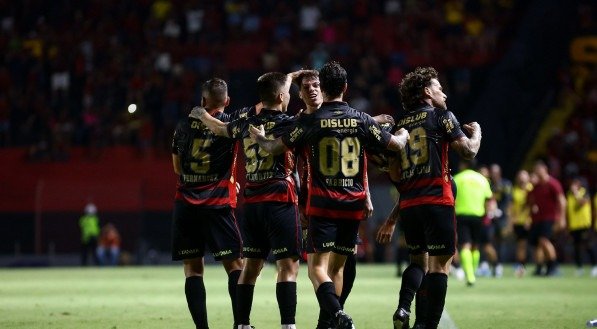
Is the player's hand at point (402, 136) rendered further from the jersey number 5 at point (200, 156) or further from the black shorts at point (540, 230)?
the black shorts at point (540, 230)

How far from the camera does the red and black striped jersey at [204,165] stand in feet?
36.6

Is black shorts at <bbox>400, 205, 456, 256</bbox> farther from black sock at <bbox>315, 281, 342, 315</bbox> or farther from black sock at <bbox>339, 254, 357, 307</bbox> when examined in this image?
black sock at <bbox>339, 254, 357, 307</bbox>

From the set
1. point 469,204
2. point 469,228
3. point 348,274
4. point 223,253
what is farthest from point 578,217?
point 223,253

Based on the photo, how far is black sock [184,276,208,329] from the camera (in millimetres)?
11016

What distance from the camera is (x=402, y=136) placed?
34.6ft

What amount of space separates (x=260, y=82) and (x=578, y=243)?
18022 mm

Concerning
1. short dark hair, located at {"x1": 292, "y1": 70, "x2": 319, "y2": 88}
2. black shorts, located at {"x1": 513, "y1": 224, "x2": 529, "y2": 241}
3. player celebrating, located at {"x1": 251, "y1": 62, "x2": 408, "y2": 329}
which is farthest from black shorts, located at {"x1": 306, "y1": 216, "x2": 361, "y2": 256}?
black shorts, located at {"x1": 513, "y1": 224, "x2": 529, "y2": 241}

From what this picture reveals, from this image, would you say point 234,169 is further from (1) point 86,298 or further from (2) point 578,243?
(2) point 578,243

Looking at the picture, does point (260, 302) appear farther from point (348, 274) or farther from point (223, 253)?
point (223, 253)

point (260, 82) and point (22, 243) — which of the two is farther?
point (22, 243)

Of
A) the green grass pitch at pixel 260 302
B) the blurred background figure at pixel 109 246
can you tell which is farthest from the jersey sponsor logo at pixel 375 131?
the blurred background figure at pixel 109 246

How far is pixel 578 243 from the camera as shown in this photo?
89.7ft

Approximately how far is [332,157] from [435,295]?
58.6 inches

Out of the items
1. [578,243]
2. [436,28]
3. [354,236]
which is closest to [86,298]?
[354,236]
